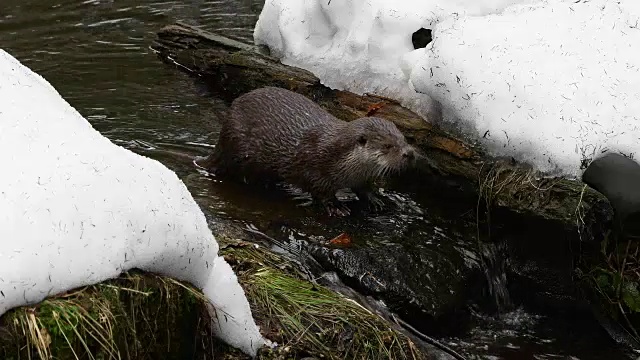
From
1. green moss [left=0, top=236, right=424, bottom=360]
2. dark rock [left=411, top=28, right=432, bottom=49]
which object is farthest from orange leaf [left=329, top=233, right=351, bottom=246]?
dark rock [left=411, top=28, right=432, bottom=49]

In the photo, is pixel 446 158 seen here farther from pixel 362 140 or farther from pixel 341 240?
pixel 341 240

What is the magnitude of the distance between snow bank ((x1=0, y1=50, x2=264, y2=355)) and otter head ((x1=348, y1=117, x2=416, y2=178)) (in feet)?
6.87

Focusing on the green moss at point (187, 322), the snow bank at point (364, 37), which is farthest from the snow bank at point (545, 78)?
the green moss at point (187, 322)

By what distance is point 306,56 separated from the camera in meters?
6.89

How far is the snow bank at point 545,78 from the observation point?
486cm

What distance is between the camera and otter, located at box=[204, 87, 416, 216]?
543 cm

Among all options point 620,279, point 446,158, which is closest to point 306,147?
point 446,158

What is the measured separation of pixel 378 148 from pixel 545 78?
1.05 metres

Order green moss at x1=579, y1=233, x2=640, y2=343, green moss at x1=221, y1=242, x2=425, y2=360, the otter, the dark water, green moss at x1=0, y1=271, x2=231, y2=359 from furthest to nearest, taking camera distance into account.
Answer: the otter → the dark water → green moss at x1=579, y1=233, x2=640, y2=343 → green moss at x1=221, y1=242, x2=425, y2=360 → green moss at x1=0, y1=271, x2=231, y2=359

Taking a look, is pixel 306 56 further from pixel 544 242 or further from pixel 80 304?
pixel 80 304

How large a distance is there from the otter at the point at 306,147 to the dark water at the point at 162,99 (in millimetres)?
169

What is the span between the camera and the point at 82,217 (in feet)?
8.93

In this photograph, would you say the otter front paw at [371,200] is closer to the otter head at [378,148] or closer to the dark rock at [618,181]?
the otter head at [378,148]

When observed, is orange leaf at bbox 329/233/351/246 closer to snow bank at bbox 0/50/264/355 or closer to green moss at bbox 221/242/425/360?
green moss at bbox 221/242/425/360
